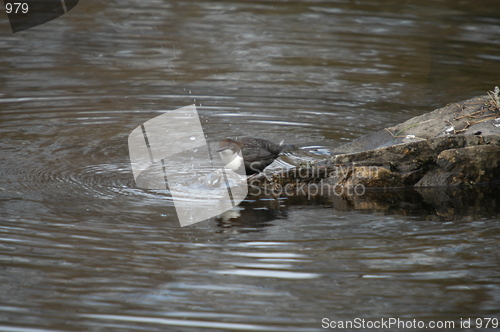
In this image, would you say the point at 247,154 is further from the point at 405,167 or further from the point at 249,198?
A: the point at 405,167

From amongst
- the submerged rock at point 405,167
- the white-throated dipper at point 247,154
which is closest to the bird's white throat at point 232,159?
the white-throated dipper at point 247,154

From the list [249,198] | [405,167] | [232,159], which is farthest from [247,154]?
[405,167]

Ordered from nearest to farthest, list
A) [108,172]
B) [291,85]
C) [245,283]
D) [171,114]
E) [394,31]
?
1. [245,283]
2. [108,172]
3. [171,114]
4. [291,85]
5. [394,31]

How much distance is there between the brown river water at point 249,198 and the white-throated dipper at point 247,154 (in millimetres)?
584

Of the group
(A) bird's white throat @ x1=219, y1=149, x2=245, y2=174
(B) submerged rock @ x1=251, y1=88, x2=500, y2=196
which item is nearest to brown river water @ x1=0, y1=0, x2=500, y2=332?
(B) submerged rock @ x1=251, y1=88, x2=500, y2=196

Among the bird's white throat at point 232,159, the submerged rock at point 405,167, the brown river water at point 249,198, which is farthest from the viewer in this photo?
the bird's white throat at point 232,159

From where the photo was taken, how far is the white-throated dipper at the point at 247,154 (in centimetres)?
554

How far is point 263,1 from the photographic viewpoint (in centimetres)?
1155

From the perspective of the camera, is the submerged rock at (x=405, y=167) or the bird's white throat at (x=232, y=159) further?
the bird's white throat at (x=232, y=159)

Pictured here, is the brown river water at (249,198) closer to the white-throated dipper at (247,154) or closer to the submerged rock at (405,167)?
the submerged rock at (405,167)

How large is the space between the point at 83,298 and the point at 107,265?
0.39 metres

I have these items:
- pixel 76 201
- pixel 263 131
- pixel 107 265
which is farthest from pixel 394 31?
pixel 107 265

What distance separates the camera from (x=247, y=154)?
18.2 ft

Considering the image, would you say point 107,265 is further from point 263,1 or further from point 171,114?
point 263,1
